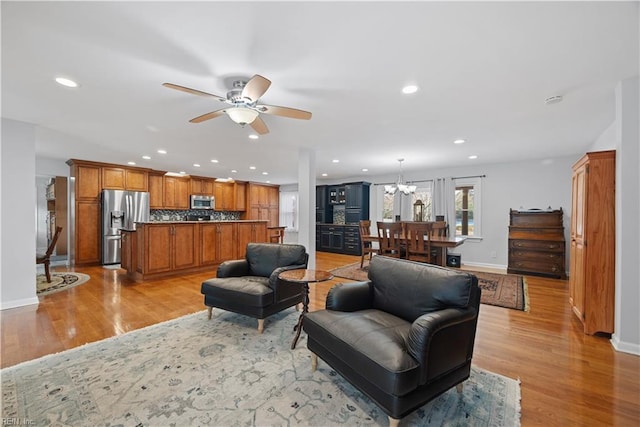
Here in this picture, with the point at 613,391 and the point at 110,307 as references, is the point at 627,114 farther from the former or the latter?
the point at 110,307

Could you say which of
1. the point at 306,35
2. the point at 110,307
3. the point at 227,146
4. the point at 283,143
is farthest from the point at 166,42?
the point at 110,307

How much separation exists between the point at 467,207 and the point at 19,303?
823 centimetres

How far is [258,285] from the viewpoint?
2928 millimetres

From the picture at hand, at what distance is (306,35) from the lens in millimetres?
1761

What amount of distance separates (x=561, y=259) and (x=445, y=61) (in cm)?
505

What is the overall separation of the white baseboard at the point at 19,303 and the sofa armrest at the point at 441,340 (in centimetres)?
477

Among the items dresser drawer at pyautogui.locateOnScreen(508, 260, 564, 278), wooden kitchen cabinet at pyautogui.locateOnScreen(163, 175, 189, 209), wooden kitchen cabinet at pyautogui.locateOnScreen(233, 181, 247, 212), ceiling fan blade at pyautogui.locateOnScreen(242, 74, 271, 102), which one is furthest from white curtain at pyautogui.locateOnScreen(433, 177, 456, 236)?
wooden kitchen cabinet at pyautogui.locateOnScreen(163, 175, 189, 209)

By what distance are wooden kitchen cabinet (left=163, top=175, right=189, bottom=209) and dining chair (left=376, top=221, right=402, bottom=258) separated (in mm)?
6081

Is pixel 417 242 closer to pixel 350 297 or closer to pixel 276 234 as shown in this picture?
pixel 350 297

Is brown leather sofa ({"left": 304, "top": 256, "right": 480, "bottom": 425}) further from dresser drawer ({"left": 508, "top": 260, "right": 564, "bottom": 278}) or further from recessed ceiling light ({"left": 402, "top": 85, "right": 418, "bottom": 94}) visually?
dresser drawer ({"left": 508, "top": 260, "right": 564, "bottom": 278})

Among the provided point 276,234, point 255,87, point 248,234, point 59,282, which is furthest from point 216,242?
point 255,87

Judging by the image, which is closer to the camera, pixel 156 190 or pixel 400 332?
pixel 400 332

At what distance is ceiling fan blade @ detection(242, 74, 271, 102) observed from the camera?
1892mm

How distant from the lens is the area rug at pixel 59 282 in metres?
4.14
